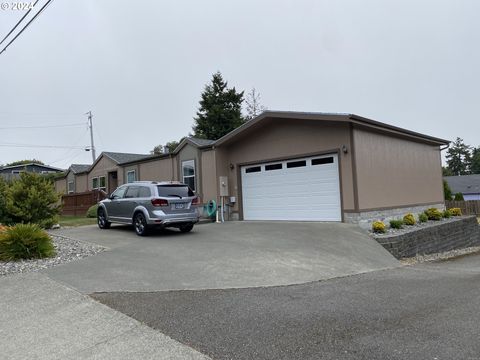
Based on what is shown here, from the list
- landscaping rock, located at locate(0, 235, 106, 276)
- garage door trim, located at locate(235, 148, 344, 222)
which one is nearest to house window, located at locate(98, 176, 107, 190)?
garage door trim, located at locate(235, 148, 344, 222)

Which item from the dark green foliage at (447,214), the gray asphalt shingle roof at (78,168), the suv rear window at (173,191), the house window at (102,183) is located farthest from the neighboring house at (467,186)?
the suv rear window at (173,191)

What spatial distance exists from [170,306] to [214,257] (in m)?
3.16

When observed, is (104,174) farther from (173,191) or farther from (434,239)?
(434,239)

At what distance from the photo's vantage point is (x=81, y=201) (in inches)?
952

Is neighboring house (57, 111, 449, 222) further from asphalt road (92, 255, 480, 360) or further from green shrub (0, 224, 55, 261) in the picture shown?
green shrub (0, 224, 55, 261)

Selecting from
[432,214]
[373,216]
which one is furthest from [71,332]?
[432,214]

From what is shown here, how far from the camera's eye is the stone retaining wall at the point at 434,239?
39.2 ft

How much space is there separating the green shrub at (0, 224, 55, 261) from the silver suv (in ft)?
10.0

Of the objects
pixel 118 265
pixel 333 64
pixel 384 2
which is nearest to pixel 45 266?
pixel 118 265

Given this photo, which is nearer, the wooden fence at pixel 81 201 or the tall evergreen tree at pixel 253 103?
the wooden fence at pixel 81 201

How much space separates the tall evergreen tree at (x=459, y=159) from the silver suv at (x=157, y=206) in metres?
93.7

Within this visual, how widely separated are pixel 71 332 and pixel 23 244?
506cm

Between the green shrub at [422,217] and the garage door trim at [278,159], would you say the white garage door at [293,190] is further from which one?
the green shrub at [422,217]

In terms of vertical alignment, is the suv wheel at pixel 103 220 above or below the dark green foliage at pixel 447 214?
above
